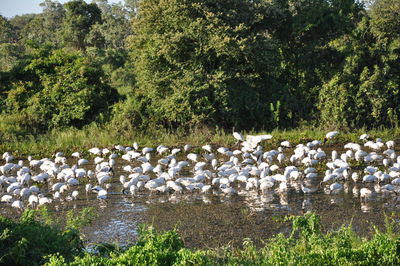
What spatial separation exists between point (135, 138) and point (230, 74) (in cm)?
398

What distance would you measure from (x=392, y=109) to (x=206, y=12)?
741 centimetres

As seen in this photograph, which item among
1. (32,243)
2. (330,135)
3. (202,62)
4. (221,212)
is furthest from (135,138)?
(32,243)

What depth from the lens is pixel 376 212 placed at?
34.2 ft

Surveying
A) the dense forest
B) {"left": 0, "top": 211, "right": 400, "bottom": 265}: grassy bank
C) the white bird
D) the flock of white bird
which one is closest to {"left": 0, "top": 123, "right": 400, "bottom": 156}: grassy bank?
the dense forest

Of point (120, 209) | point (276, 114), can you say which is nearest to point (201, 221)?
point (120, 209)

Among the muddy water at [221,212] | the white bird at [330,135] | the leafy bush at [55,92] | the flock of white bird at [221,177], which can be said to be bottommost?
the muddy water at [221,212]

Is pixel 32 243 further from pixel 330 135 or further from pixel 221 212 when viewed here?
pixel 330 135

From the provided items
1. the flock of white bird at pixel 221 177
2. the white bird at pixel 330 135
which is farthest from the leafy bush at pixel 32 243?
the white bird at pixel 330 135

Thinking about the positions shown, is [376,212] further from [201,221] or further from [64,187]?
[64,187]

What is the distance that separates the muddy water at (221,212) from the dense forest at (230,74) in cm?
745

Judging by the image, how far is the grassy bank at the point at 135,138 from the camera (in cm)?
1805

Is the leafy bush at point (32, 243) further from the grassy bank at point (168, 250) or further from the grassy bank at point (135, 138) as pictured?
the grassy bank at point (135, 138)

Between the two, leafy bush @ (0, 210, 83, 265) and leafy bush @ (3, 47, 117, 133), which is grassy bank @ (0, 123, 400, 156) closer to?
leafy bush @ (3, 47, 117, 133)

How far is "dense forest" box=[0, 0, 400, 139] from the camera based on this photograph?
63.9ft
